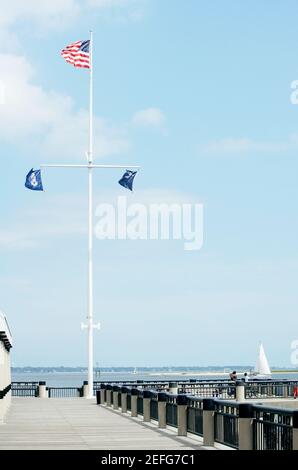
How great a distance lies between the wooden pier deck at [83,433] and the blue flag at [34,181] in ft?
58.8

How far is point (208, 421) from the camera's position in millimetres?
22953

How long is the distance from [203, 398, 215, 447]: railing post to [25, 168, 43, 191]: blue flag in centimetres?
3352

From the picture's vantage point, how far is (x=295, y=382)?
56.8m

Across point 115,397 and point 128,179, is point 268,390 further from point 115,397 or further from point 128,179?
point 115,397

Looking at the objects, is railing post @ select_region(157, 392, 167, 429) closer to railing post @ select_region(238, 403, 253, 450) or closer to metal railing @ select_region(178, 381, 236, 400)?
railing post @ select_region(238, 403, 253, 450)

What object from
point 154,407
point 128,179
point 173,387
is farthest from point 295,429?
point 128,179

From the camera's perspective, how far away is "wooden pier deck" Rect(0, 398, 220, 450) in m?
22.5

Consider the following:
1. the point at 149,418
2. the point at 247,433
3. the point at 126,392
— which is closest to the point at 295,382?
the point at 126,392

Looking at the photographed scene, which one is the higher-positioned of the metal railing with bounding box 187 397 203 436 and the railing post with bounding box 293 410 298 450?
the railing post with bounding box 293 410 298 450

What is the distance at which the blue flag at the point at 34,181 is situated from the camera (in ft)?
181

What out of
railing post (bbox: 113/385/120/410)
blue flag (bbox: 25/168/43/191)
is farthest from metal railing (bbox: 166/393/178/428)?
blue flag (bbox: 25/168/43/191)

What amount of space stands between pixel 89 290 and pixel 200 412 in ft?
92.6

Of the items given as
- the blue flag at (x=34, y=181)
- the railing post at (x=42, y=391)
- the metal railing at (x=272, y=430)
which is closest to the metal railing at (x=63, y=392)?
the railing post at (x=42, y=391)

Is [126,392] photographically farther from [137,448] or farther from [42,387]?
[42,387]
